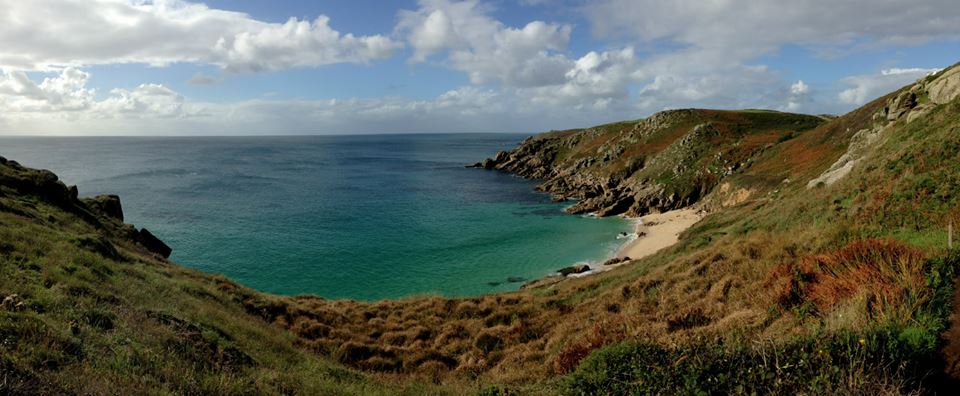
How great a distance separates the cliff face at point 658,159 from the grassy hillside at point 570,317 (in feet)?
104

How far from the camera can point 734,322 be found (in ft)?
40.0

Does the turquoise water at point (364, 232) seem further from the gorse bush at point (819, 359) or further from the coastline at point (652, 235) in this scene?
the gorse bush at point (819, 359)

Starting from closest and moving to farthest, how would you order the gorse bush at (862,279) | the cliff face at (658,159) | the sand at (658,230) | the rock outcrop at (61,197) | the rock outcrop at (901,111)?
the gorse bush at (862,279) → the rock outcrop at (61,197) → the rock outcrop at (901,111) → the sand at (658,230) → the cliff face at (658,159)

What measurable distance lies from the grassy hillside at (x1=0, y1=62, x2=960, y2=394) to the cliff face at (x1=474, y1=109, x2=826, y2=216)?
3183cm

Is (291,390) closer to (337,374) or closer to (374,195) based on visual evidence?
(337,374)

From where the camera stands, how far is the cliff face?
66125mm

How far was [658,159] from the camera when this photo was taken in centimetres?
8294

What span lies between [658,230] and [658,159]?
34.9 meters

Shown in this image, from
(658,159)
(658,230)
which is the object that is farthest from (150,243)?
(658,159)

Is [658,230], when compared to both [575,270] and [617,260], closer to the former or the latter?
[617,260]

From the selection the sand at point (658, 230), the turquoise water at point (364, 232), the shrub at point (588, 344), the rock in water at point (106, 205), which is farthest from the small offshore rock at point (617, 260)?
the rock in water at point (106, 205)

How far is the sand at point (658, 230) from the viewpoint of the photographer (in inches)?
1747

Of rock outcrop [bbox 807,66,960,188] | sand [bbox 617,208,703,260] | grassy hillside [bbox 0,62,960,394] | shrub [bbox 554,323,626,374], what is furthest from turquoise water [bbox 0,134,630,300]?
shrub [bbox 554,323,626,374]

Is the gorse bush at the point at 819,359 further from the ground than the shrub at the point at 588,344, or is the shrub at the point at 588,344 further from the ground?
the gorse bush at the point at 819,359
